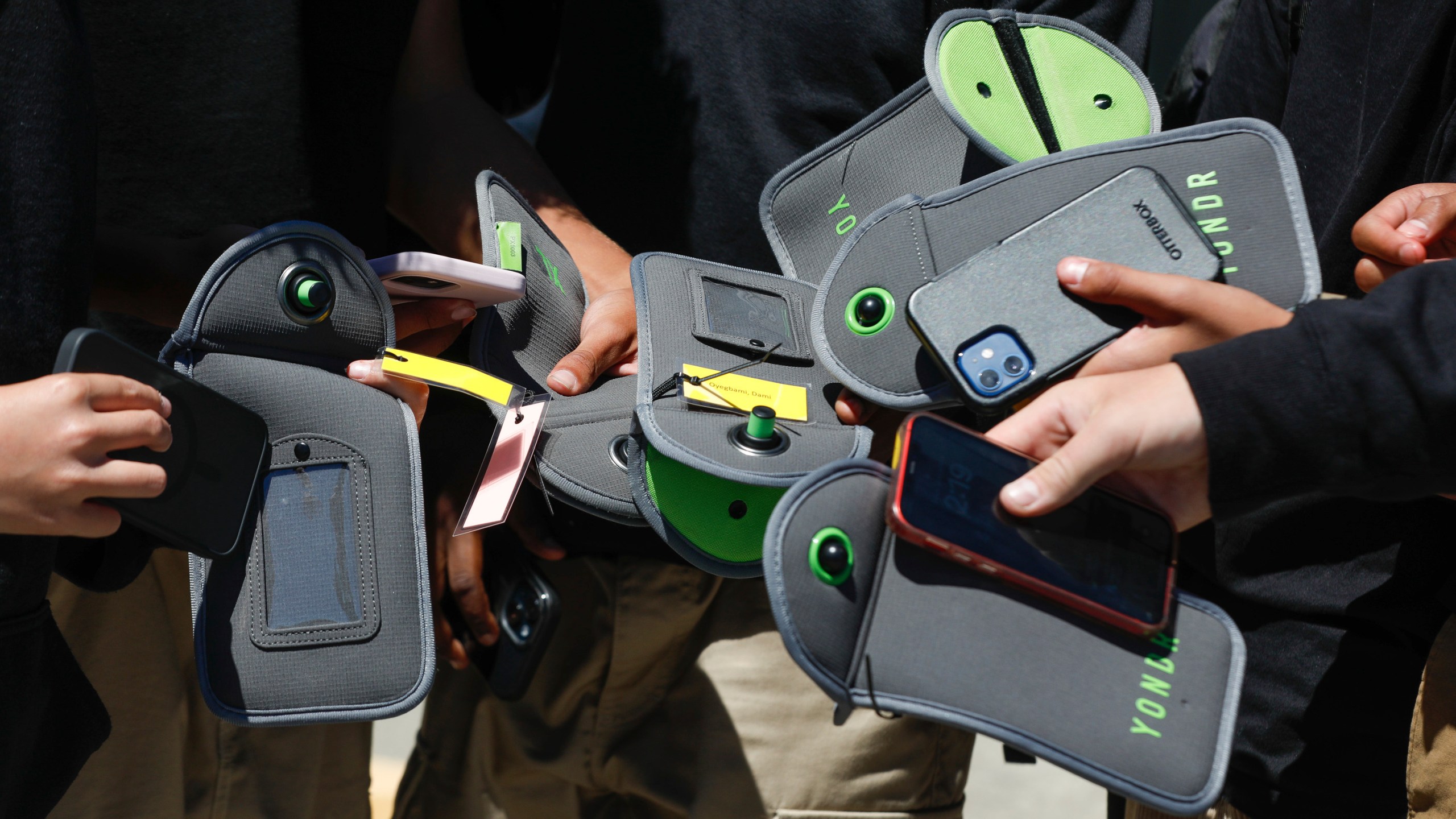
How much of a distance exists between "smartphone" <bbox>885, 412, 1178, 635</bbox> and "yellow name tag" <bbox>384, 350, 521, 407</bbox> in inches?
15.0

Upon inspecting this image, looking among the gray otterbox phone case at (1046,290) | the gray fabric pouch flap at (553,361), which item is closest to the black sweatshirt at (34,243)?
the gray fabric pouch flap at (553,361)

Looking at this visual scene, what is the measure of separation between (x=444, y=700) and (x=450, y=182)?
780 millimetres

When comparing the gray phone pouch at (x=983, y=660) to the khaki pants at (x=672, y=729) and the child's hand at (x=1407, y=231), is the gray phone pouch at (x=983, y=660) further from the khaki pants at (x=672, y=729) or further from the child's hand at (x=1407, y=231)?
the khaki pants at (x=672, y=729)

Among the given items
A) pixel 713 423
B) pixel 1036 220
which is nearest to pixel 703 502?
pixel 713 423

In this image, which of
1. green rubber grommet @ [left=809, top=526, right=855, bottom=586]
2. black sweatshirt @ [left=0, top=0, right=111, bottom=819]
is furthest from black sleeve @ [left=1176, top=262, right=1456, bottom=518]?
black sweatshirt @ [left=0, top=0, right=111, bottom=819]

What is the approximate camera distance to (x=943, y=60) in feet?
3.07

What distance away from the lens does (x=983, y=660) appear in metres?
0.70

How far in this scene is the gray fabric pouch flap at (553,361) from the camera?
0.93 m

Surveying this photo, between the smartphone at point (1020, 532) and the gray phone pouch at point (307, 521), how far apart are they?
45 centimetres

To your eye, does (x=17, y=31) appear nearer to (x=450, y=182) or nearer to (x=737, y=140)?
(x=450, y=182)

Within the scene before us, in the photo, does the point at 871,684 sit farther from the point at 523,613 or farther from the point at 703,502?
the point at 523,613

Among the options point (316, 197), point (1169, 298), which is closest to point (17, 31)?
point (316, 197)

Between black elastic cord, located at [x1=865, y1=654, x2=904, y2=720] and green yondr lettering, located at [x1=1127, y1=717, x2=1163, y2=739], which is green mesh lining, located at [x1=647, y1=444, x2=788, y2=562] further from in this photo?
green yondr lettering, located at [x1=1127, y1=717, x2=1163, y2=739]

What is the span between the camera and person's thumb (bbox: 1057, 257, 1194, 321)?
742mm
